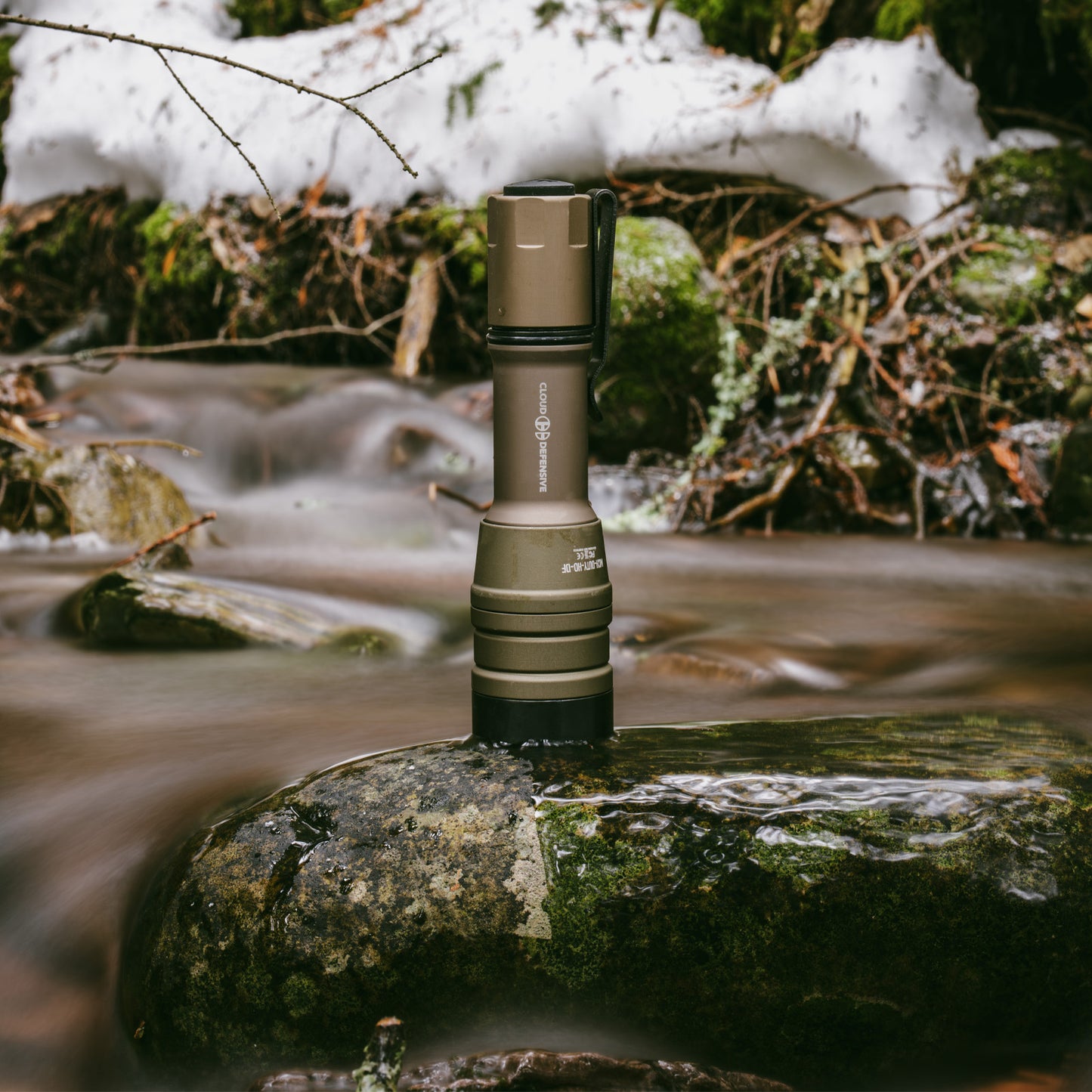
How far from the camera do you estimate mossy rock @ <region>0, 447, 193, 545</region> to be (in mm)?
4953

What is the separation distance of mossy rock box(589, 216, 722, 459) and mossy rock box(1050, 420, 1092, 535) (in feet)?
5.18

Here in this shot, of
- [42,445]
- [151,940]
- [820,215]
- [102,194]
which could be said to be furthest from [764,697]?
[102,194]

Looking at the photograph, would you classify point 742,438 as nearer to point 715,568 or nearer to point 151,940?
point 715,568

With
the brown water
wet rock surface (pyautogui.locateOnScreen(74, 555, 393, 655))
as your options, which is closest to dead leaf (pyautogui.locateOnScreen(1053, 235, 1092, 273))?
the brown water

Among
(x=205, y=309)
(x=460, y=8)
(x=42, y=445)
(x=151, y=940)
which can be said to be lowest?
(x=151, y=940)

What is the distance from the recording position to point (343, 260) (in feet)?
23.5

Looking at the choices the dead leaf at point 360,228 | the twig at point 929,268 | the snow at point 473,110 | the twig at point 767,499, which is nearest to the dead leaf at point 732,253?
the snow at point 473,110

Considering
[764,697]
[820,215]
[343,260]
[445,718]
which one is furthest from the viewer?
[343,260]

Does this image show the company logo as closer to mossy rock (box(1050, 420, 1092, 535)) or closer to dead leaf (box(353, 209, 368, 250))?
mossy rock (box(1050, 420, 1092, 535))

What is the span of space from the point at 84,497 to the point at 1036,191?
15.2 feet

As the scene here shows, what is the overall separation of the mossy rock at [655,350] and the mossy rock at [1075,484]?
1580 millimetres

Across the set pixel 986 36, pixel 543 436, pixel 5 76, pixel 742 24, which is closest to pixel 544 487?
pixel 543 436

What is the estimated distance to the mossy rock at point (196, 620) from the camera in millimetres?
3447

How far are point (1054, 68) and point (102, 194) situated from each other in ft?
18.2
